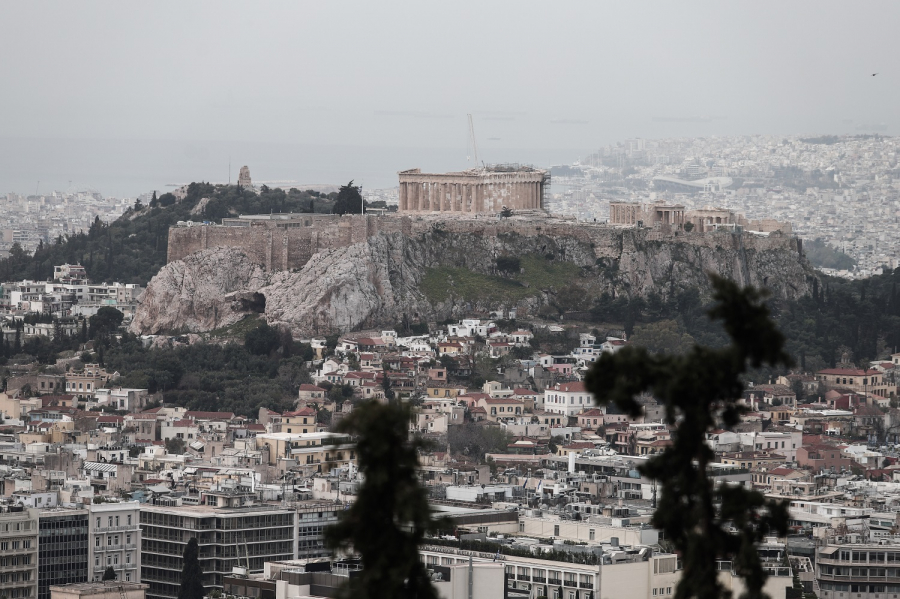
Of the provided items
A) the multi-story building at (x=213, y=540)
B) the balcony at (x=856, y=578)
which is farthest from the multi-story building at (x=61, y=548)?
the balcony at (x=856, y=578)

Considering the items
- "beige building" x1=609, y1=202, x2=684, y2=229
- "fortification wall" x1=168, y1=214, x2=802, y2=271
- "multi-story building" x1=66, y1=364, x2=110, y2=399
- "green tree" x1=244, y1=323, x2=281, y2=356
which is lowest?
"multi-story building" x1=66, y1=364, x2=110, y2=399

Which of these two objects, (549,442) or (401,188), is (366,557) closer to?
(549,442)

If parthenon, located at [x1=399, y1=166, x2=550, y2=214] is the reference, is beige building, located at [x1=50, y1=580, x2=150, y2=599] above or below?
below

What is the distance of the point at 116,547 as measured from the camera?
49.6 metres

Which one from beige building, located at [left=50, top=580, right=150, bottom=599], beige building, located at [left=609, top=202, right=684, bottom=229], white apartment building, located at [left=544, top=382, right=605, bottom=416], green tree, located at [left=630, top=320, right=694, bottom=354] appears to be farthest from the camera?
beige building, located at [left=609, top=202, right=684, bottom=229]

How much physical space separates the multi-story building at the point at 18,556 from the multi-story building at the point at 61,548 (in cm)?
27

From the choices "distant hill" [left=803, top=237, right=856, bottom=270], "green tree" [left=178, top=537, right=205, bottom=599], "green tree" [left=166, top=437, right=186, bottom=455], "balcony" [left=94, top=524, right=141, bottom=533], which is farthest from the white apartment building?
"distant hill" [left=803, top=237, right=856, bottom=270]

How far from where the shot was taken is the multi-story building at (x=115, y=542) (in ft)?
161

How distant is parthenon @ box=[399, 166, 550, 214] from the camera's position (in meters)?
91.3

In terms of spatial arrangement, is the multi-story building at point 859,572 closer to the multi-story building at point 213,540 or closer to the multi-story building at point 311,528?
the multi-story building at point 311,528

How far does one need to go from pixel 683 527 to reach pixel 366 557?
235 cm

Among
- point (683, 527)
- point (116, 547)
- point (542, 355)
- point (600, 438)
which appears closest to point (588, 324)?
point (542, 355)

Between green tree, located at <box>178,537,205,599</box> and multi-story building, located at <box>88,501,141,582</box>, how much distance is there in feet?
5.41

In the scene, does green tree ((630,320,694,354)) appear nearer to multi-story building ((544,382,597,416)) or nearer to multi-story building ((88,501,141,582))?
multi-story building ((544,382,597,416))
